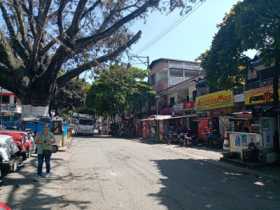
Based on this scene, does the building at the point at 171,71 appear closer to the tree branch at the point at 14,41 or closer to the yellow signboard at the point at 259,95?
the yellow signboard at the point at 259,95

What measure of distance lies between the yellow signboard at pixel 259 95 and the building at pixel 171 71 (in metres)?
22.0

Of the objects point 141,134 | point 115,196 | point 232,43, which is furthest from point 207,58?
point 141,134

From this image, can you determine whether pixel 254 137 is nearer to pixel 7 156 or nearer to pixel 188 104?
pixel 7 156

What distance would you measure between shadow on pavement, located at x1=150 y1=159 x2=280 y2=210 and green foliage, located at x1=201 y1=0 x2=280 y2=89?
4698 mm

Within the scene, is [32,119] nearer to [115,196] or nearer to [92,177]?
[92,177]

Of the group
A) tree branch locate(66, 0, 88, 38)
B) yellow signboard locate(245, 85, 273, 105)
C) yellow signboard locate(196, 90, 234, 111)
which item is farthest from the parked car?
yellow signboard locate(196, 90, 234, 111)

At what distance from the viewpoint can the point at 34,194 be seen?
969 cm

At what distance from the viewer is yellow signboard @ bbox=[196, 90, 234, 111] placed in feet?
93.6

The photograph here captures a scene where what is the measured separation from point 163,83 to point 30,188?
129ft

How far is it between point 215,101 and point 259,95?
6.73 metres

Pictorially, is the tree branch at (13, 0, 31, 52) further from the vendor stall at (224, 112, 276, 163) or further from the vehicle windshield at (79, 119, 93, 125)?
the vehicle windshield at (79, 119, 93, 125)

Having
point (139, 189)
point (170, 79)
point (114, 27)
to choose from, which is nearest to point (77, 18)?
point (114, 27)

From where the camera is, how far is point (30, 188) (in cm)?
1049

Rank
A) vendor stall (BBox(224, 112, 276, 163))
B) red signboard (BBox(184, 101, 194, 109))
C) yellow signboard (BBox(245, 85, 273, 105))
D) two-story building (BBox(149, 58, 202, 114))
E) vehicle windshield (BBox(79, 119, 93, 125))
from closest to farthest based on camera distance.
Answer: vendor stall (BBox(224, 112, 276, 163))
yellow signboard (BBox(245, 85, 273, 105))
red signboard (BBox(184, 101, 194, 109))
two-story building (BBox(149, 58, 202, 114))
vehicle windshield (BBox(79, 119, 93, 125))
